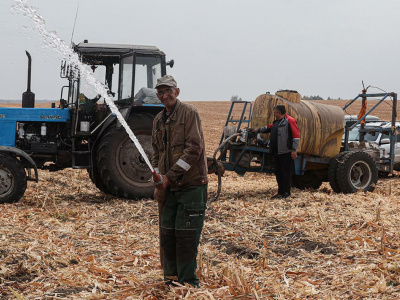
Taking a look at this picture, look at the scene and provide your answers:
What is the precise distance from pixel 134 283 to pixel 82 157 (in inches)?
186

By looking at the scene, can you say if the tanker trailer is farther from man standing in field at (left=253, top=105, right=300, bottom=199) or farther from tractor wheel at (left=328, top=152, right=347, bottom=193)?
man standing in field at (left=253, top=105, right=300, bottom=199)

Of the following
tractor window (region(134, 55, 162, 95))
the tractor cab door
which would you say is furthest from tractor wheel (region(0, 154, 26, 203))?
tractor window (region(134, 55, 162, 95))

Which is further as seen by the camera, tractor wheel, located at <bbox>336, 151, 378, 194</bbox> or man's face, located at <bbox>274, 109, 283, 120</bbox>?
tractor wheel, located at <bbox>336, 151, 378, 194</bbox>

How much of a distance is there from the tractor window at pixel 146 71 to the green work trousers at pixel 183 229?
4.90m

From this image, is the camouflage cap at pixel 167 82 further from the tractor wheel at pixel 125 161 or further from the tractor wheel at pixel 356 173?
the tractor wheel at pixel 356 173

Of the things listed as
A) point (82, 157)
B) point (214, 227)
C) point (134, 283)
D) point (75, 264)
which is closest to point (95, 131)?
point (82, 157)

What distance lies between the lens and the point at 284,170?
8898 millimetres

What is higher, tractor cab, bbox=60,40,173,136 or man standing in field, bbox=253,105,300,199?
tractor cab, bbox=60,40,173,136

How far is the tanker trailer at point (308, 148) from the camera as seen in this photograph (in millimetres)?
9477

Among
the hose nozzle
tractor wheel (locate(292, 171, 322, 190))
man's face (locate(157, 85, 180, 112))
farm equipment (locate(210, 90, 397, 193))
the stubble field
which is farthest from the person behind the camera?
tractor wheel (locate(292, 171, 322, 190))

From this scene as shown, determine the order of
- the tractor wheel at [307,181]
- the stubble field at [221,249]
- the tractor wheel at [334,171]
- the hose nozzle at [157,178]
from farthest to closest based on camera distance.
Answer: the tractor wheel at [307,181], the tractor wheel at [334,171], the stubble field at [221,249], the hose nozzle at [157,178]

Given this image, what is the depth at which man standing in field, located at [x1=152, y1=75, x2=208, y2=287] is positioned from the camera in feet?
13.2

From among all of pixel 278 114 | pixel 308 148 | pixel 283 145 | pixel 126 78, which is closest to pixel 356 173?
pixel 308 148

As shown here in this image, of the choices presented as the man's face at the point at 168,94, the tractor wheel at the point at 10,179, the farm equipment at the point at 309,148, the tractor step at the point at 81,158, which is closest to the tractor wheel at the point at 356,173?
the farm equipment at the point at 309,148
